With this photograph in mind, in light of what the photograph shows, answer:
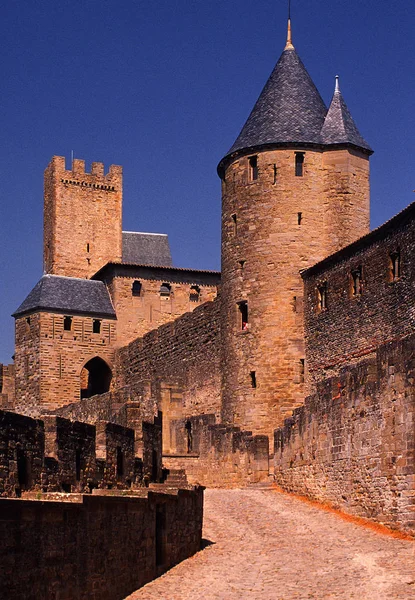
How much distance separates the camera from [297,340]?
33750 mm

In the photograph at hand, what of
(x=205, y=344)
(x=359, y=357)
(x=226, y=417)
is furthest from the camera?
(x=205, y=344)

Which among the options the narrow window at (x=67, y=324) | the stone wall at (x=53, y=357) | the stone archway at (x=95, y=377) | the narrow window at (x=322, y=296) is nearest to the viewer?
the narrow window at (x=322, y=296)

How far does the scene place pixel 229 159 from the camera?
35781 mm

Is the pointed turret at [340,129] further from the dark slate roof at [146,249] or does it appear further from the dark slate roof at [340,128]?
the dark slate roof at [146,249]

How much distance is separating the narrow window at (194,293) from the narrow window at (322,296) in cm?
2045

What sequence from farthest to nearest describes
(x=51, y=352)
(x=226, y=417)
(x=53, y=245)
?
1. (x=53, y=245)
2. (x=51, y=352)
3. (x=226, y=417)

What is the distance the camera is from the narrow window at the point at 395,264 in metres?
28.9

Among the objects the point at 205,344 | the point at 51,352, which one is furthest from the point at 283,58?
the point at 51,352

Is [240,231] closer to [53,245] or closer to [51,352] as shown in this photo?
[51,352]

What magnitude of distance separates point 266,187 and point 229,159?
1.86 meters

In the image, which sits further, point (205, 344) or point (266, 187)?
point (205, 344)

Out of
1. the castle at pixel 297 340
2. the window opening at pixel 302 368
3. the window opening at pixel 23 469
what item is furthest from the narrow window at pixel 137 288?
the window opening at pixel 23 469

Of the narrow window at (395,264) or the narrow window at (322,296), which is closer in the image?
the narrow window at (395,264)

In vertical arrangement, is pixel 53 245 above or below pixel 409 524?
above
